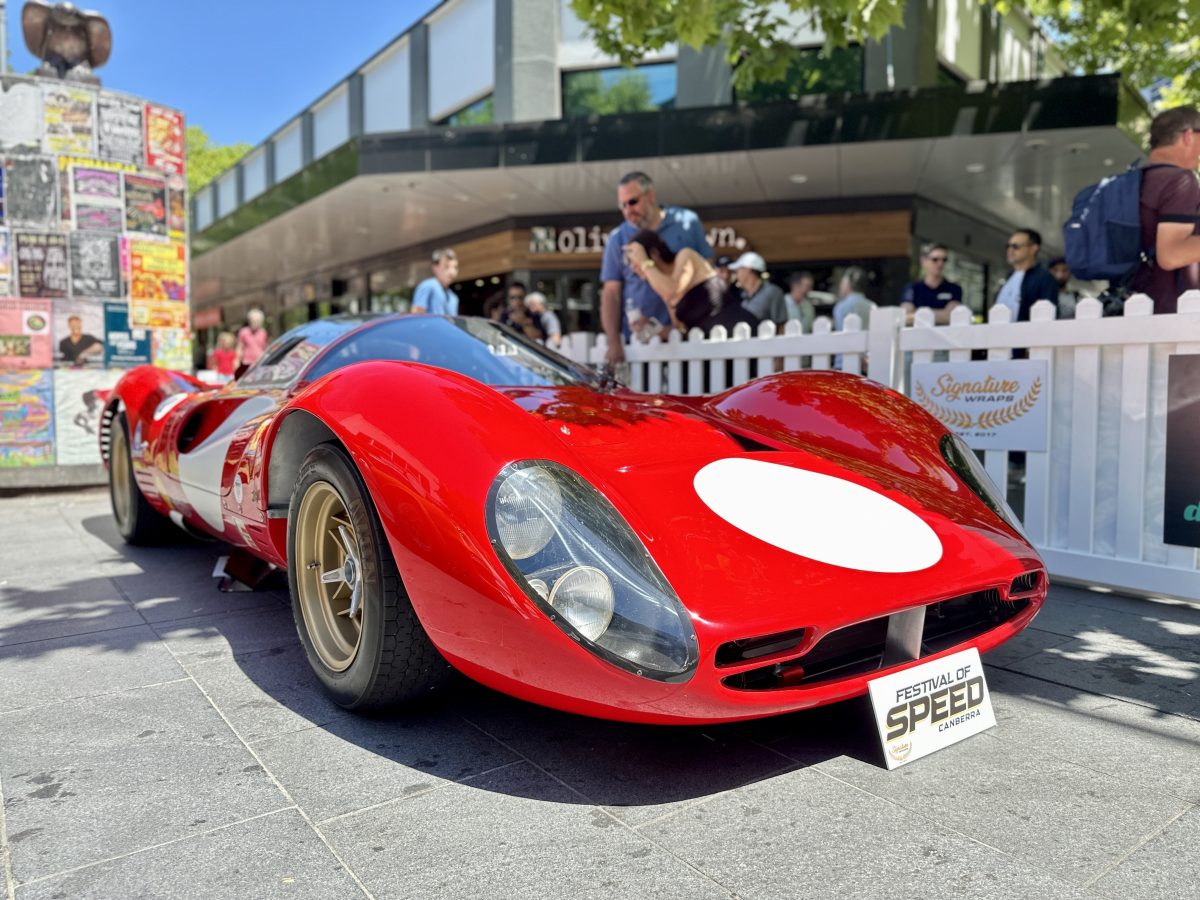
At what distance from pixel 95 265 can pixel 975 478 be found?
267 inches

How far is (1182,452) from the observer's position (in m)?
3.36

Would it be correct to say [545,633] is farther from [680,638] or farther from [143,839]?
[143,839]

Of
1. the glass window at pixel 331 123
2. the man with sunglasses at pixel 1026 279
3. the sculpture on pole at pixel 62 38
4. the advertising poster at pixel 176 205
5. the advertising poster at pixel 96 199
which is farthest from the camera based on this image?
the glass window at pixel 331 123

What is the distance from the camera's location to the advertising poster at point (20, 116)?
648cm

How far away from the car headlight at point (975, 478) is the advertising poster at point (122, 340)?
6.36 m

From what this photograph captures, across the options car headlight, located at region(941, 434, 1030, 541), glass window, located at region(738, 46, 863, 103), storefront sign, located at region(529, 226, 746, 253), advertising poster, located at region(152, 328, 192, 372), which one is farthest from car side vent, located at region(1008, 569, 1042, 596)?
storefront sign, located at region(529, 226, 746, 253)

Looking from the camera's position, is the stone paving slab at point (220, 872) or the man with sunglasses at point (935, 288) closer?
the stone paving slab at point (220, 872)

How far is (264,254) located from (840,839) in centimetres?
2114

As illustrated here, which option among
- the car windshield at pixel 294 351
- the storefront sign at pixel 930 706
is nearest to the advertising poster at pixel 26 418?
the car windshield at pixel 294 351

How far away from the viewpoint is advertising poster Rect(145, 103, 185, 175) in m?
7.04

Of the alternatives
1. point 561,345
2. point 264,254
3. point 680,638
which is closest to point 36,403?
point 561,345

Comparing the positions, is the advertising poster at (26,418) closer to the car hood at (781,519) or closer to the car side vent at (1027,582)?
the car hood at (781,519)

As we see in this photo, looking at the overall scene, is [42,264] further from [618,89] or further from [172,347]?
[618,89]

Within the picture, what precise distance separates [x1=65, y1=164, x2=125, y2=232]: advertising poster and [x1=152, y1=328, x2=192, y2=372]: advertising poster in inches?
34.3
